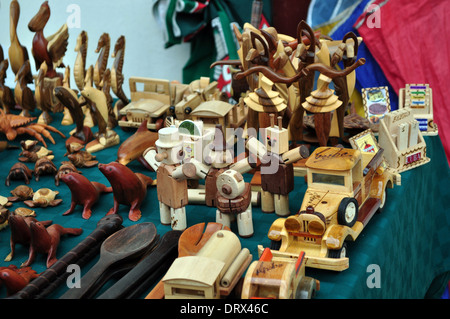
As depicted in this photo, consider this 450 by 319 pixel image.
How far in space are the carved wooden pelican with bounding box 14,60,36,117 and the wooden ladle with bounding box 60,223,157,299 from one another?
1.62 m

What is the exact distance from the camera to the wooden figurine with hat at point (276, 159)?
2041mm

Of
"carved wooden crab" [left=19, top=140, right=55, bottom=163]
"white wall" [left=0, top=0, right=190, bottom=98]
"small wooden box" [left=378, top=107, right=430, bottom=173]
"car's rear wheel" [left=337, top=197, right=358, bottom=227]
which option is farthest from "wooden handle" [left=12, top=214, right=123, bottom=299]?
"white wall" [left=0, top=0, right=190, bottom=98]

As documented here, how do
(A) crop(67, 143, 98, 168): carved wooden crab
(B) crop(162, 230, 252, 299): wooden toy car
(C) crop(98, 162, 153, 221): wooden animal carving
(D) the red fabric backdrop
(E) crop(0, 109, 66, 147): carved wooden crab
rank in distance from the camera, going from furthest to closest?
1. (D) the red fabric backdrop
2. (E) crop(0, 109, 66, 147): carved wooden crab
3. (A) crop(67, 143, 98, 168): carved wooden crab
4. (C) crop(98, 162, 153, 221): wooden animal carving
5. (B) crop(162, 230, 252, 299): wooden toy car

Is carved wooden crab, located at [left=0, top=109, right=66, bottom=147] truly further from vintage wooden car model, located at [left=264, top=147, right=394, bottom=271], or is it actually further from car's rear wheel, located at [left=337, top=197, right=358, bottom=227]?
car's rear wheel, located at [left=337, top=197, right=358, bottom=227]

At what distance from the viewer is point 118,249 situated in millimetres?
Result: 1824

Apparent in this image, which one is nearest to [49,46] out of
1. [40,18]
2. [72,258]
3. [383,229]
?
[40,18]

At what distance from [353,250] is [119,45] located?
1.78 m

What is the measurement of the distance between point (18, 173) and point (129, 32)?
2.28 metres

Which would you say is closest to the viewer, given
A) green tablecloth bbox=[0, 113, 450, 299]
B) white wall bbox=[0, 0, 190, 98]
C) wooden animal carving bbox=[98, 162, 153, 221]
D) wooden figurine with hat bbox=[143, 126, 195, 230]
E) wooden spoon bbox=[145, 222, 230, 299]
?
wooden spoon bbox=[145, 222, 230, 299]

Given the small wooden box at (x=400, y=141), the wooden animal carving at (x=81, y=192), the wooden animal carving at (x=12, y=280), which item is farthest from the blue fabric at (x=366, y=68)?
the wooden animal carving at (x=12, y=280)

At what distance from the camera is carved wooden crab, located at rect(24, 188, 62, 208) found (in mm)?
2283

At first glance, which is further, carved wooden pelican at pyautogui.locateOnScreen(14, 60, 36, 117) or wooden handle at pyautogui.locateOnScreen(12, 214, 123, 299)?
carved wooden pelican at pyautogui.locateOnScreen(14, 60, 36, 117)
